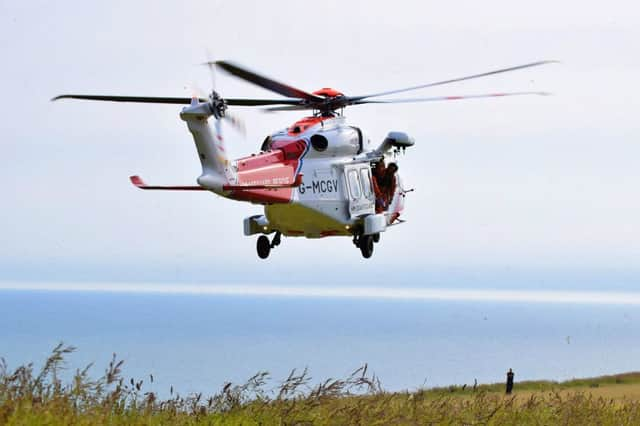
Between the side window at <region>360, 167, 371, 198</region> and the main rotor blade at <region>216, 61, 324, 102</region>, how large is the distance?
238 cm

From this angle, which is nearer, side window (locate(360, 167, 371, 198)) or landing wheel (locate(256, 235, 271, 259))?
landing wheel (locate(256, 235, 271, 259))

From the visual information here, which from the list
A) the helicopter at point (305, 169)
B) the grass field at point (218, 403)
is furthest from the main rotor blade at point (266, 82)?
the grass field at point (218, 403)

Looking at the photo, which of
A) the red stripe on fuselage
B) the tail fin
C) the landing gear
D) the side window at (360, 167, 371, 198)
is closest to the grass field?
the tail fin

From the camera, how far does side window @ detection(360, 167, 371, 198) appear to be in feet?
94.3

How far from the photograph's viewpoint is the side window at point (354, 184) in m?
27.9

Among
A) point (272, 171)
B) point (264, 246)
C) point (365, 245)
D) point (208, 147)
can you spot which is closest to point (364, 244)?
point (365, 245)

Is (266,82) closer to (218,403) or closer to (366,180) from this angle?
(366,180)

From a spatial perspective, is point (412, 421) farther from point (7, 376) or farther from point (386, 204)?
point (386, 204)

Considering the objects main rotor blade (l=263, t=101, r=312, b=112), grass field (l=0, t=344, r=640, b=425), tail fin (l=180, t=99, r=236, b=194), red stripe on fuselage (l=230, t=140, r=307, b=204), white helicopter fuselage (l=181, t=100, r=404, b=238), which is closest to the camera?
grass field (l=0, t=344, r=640, b=425)

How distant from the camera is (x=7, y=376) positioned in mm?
11461

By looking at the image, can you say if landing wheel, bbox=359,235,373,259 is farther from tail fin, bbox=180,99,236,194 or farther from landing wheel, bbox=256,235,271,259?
tail fin, bbox=180,99,236,194

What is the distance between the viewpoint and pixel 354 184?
2816 cm

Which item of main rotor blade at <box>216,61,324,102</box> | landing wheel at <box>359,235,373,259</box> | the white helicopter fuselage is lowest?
landing wheel at <box>359,235,373,259</box>

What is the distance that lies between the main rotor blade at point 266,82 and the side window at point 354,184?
211 cm
